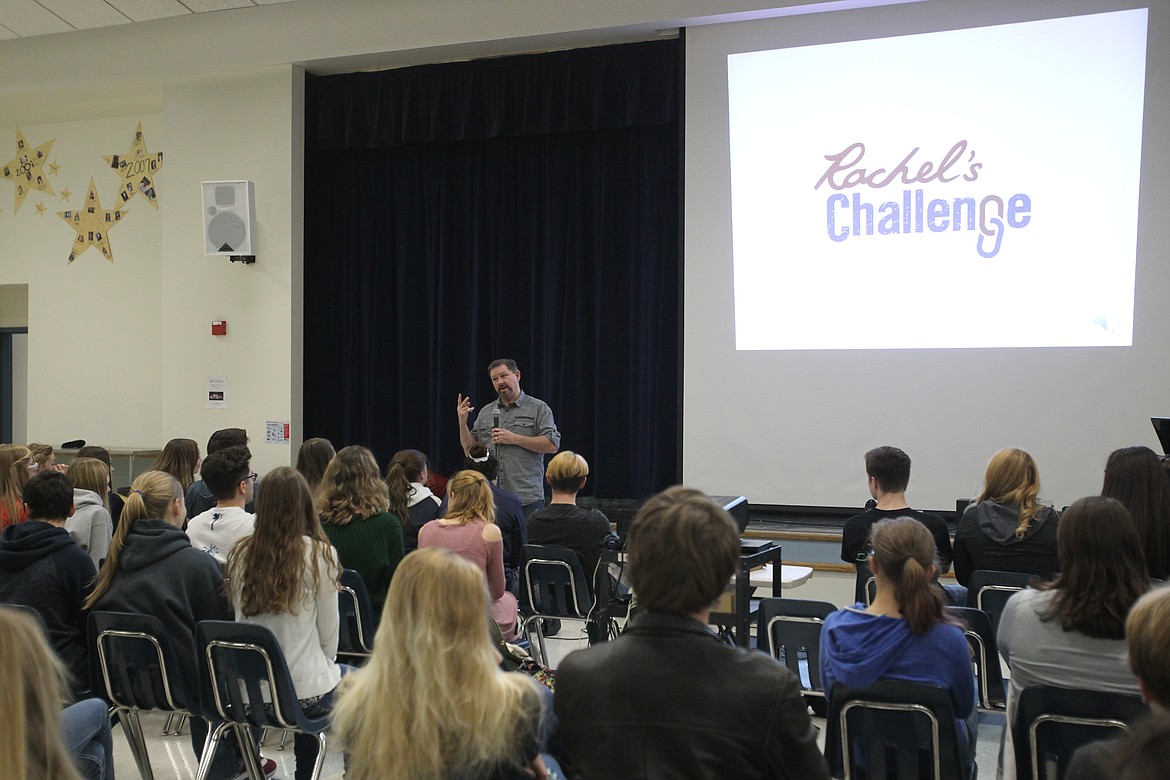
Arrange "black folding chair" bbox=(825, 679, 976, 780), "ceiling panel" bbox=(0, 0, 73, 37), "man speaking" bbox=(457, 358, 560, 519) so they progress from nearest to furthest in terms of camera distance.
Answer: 1. "black folding chair" bbox=(825, 679, 976, 780)
2. "man speaking" bbox=(457, 358, 560, 519)
3. "ceiling panel" bbox=(0, 0, 73, 37)

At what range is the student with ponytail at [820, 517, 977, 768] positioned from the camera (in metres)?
2.28

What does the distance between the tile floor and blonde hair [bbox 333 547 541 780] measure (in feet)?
5.74

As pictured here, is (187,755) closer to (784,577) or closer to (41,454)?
(41,454)

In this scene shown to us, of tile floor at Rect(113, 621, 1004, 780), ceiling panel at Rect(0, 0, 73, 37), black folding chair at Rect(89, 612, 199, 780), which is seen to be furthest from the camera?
ceiling panel at Rect(0, 0, 73, 37)

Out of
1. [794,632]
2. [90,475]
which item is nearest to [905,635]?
[794,632]

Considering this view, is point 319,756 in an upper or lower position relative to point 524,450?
lower

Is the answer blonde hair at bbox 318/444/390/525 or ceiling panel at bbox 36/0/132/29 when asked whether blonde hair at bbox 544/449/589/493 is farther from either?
ceiling panel at bbox 36/0/132/29

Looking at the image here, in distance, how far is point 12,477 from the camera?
387 cm

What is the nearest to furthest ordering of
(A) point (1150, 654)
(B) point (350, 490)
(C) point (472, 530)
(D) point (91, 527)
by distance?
(A) point (1150, 654) < (C) point (472, 530) < (B) point (350, 490) < (D) point (91, 527)

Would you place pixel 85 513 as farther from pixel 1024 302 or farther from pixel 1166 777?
pixel 1024 302

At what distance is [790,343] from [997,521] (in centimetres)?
262

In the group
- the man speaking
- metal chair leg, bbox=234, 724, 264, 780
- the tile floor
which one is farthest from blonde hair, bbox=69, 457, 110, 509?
the man speaking

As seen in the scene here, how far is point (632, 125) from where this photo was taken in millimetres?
6645

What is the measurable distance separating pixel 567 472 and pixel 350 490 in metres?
0.98
